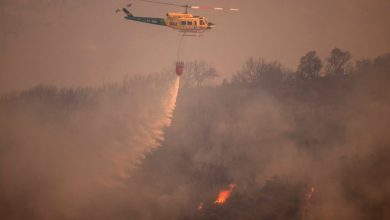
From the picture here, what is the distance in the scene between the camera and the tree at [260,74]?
180 feet

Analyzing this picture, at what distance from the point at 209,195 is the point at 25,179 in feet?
59.6

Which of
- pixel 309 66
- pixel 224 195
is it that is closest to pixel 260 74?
pixel 309 66

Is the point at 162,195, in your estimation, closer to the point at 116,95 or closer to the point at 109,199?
the point at 109,199

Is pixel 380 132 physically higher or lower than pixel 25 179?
higher

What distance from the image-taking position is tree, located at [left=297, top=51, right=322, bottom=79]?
5175cm

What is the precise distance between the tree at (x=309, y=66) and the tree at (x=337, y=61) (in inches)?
51.9

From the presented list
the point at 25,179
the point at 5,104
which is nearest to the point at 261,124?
the point at 25,179

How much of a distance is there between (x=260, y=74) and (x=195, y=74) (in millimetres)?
8999

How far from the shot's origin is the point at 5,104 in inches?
2192

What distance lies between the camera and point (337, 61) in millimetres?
52312

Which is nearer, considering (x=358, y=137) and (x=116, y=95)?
(x=358, y=137)

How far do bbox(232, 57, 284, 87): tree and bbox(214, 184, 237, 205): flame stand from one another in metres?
21.0

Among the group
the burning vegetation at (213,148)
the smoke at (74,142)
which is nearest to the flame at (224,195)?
the burning vegetation at (213,148)

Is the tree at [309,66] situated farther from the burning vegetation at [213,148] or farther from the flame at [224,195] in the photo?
the flame at [224,195]
